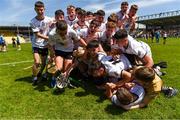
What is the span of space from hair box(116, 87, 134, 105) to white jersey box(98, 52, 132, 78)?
28.6 inches

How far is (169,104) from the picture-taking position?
6.86 meters

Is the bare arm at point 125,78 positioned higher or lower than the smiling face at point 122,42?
lower

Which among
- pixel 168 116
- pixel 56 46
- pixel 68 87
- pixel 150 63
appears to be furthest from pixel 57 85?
pixel 168 116

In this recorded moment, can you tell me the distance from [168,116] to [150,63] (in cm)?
171

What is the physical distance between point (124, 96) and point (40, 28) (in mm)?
3917

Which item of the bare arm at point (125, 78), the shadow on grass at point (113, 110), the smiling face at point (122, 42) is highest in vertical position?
the smiling face at point (122, 42)

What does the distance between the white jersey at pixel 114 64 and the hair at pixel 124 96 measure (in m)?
0.73

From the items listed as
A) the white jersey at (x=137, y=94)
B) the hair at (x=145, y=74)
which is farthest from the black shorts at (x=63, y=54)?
the hair at (x=145, y=74)

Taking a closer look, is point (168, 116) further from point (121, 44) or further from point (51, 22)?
point (51, 22)

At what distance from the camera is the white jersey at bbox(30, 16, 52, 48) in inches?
367

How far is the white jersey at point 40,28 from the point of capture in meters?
9.33

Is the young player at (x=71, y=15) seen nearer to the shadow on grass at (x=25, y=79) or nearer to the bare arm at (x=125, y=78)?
the shadow on grass at (x=25, y=79)

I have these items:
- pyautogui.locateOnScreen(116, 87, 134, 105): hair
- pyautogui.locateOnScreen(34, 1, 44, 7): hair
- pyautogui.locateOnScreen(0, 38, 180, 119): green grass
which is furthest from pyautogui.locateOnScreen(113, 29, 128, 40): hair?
pyautogui.locateOnScreen(34, 1, 44, 7): hair

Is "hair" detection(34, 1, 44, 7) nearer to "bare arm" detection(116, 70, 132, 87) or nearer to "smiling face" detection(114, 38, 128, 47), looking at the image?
"smiling face" detection(114, 38, 128, 47)
